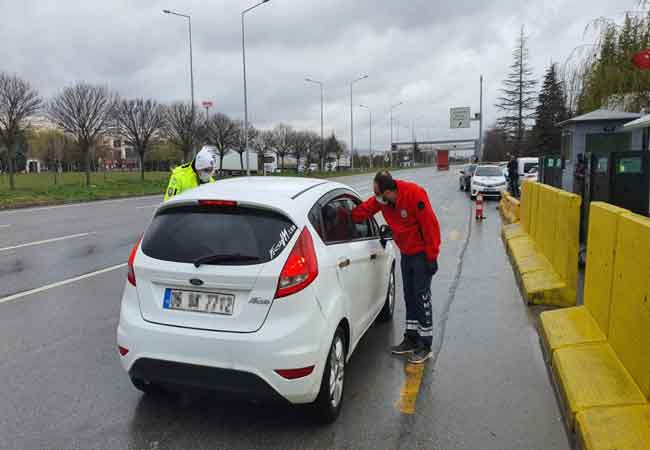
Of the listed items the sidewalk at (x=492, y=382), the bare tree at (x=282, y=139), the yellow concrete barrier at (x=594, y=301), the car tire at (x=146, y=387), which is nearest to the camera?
the sidewalk at (x=492, y=382)

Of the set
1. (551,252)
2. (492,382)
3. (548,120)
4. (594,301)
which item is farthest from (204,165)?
(548,120)

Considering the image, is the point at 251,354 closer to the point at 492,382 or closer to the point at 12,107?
the point at 492,382

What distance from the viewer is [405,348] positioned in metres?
4.84

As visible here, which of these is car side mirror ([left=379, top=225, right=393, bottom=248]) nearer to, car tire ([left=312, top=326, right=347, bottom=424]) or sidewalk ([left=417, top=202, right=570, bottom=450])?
sidewalk ([left=417, top=202, right=570, bottom=450])

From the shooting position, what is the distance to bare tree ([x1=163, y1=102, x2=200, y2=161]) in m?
40.8

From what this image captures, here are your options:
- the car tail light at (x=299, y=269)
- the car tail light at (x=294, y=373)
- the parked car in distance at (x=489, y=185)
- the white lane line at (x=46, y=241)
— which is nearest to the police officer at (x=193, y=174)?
the car tail light at (x=299, y=269)

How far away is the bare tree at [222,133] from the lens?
56188 mm

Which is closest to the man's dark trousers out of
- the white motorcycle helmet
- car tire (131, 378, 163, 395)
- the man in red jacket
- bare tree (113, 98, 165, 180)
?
the man in red jacket

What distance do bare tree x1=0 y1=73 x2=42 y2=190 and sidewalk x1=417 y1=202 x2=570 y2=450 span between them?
27412 mm

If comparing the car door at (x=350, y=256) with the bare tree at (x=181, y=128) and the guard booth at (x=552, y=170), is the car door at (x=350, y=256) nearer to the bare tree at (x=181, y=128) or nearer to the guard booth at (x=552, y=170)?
the guard booth at (x=552, y=170)

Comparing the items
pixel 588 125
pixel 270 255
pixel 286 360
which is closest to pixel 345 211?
pixel 270 255

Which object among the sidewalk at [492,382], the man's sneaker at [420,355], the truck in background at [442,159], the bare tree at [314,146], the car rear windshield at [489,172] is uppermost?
the bare tree at [314,146]

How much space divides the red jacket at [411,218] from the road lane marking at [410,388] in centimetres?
96

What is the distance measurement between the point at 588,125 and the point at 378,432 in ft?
35.7
